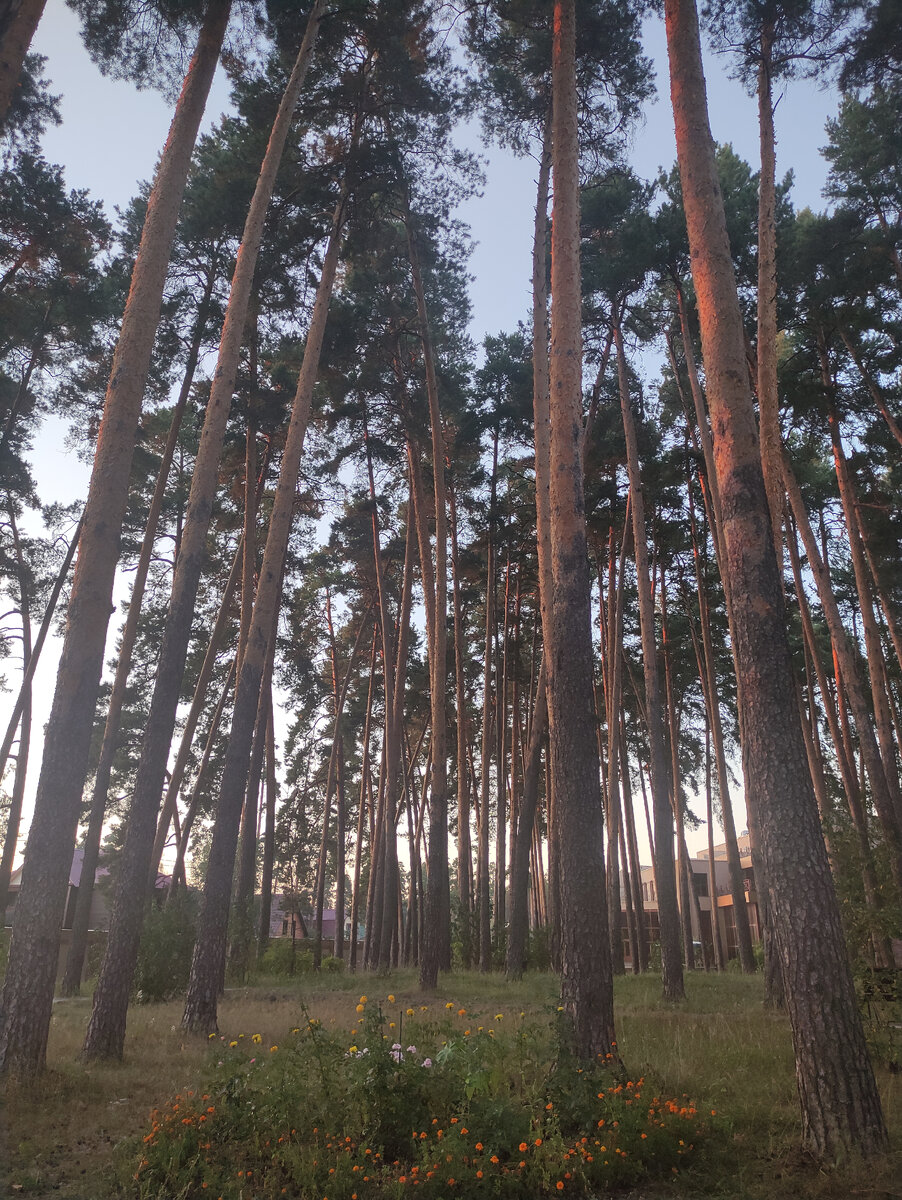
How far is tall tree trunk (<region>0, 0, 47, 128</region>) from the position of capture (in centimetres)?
802

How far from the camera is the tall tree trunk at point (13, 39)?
8016mm

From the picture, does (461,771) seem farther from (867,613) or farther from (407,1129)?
(407,1129)

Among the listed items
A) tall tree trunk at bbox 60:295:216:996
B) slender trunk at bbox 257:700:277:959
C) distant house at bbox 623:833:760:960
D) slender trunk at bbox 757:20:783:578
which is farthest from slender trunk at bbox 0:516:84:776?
distant house at bbox 623:833:760:960

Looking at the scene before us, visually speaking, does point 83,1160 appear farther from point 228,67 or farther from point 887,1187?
point 228,67

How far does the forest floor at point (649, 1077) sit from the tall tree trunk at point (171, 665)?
561 mm

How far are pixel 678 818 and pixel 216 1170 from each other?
2596cm

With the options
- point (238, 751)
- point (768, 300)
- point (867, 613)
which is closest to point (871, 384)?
point (867, 613)

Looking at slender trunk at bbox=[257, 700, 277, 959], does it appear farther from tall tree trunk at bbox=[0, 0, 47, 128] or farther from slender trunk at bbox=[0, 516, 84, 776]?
tall tree trunk at bbox=[0, 0, 47, 128]

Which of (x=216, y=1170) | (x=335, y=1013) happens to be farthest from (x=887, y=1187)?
(x=335, y=1013)

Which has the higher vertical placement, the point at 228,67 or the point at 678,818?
the point at 228,67

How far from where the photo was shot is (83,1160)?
16.4 feet

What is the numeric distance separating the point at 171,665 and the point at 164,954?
7261 mm

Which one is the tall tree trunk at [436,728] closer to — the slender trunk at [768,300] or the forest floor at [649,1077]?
the forest floor at [649,1077]

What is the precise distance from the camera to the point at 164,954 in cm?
1374
